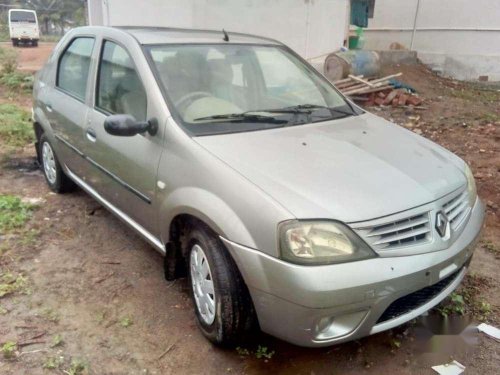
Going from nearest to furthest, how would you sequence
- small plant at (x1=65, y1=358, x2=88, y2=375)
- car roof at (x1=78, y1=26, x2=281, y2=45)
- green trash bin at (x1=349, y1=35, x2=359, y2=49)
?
small plant at (x1=65, y1=358, x2=88, y2=375)
car roof at (x1=78, y1=26, x2=281, y2=45)
green trash bin at (x1=349, y1=35, x2=359, y2=49)

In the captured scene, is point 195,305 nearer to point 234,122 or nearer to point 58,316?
point 58,316

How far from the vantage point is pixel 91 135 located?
3600 millimetres

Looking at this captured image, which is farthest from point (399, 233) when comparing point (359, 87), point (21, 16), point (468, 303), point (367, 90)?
point (21, 16)

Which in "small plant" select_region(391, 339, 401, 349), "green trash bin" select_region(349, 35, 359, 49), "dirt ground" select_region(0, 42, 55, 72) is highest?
"green trash bin" select_region(349, 35, 359, 49)

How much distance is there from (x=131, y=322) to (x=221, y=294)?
81 centimetres

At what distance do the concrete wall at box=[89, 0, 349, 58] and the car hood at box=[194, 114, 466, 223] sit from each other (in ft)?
20.6

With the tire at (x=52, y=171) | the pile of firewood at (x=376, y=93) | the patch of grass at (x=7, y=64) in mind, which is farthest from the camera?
the patch of grass at (x=7, y=64)

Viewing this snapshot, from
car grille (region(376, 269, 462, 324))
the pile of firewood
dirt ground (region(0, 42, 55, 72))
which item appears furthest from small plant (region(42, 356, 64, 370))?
dirt ground (region(0, 42, 55, 72))

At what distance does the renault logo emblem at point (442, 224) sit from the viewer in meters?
2.42

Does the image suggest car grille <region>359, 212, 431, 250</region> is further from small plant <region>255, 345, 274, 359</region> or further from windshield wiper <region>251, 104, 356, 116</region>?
windshield wiper <region>251, 104, 356, 116</region>

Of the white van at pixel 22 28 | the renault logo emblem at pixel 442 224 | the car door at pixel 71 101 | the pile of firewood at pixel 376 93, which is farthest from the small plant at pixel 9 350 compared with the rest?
the white van at pixel 22 28

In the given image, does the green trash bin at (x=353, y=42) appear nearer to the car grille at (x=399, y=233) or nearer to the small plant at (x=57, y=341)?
the car grille at (x=399, y=233)

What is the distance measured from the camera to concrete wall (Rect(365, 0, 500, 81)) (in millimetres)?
11461

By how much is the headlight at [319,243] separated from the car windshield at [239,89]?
928 mm
